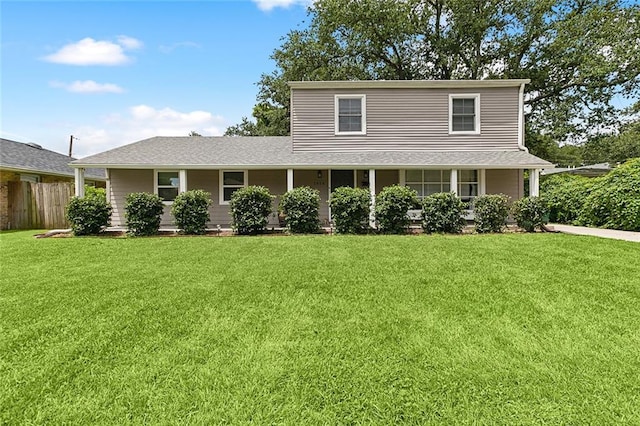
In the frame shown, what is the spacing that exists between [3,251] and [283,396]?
8.38 metres

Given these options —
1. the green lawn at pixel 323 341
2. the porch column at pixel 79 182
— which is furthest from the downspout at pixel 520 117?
the porch column at pixel 79 182

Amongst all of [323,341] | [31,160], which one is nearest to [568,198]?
[323,341]

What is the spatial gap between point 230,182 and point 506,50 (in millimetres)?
18196

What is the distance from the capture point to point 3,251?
7.79 meters

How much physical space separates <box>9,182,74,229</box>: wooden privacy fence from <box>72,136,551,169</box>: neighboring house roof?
9.72 feet

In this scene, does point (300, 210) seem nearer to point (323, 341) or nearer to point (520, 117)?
point (323, 341)

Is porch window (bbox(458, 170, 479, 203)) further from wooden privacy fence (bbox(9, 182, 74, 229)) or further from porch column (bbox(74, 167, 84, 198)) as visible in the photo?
wooden privacy fence (bbox(9, 182, 74, 229))

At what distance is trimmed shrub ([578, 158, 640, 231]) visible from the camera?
10.7 meters

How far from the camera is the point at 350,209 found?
Answer: 407 inches

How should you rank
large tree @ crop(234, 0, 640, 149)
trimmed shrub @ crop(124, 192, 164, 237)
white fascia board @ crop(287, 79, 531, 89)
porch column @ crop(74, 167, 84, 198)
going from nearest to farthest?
trimmed shrub @ crop(124, 192, 164, 237) → porch column @ crop(74, 167, 84, 198) → white fascia board @ crop(287, 79, 531, 89) → large tree @ crop(234, 0, 640, 149)

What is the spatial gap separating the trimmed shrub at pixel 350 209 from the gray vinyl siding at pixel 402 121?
368 cm

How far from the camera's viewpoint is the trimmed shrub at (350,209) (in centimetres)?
1034

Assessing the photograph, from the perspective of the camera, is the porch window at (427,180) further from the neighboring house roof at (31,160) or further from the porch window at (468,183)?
the neighboring house roof at (31,160)

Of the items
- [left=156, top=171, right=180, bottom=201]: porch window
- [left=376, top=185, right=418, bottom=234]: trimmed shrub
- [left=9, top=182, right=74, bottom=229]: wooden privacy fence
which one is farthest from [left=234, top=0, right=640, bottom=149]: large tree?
[left=9, top=182, right=74, bottom=229]: wooden privacy fence
